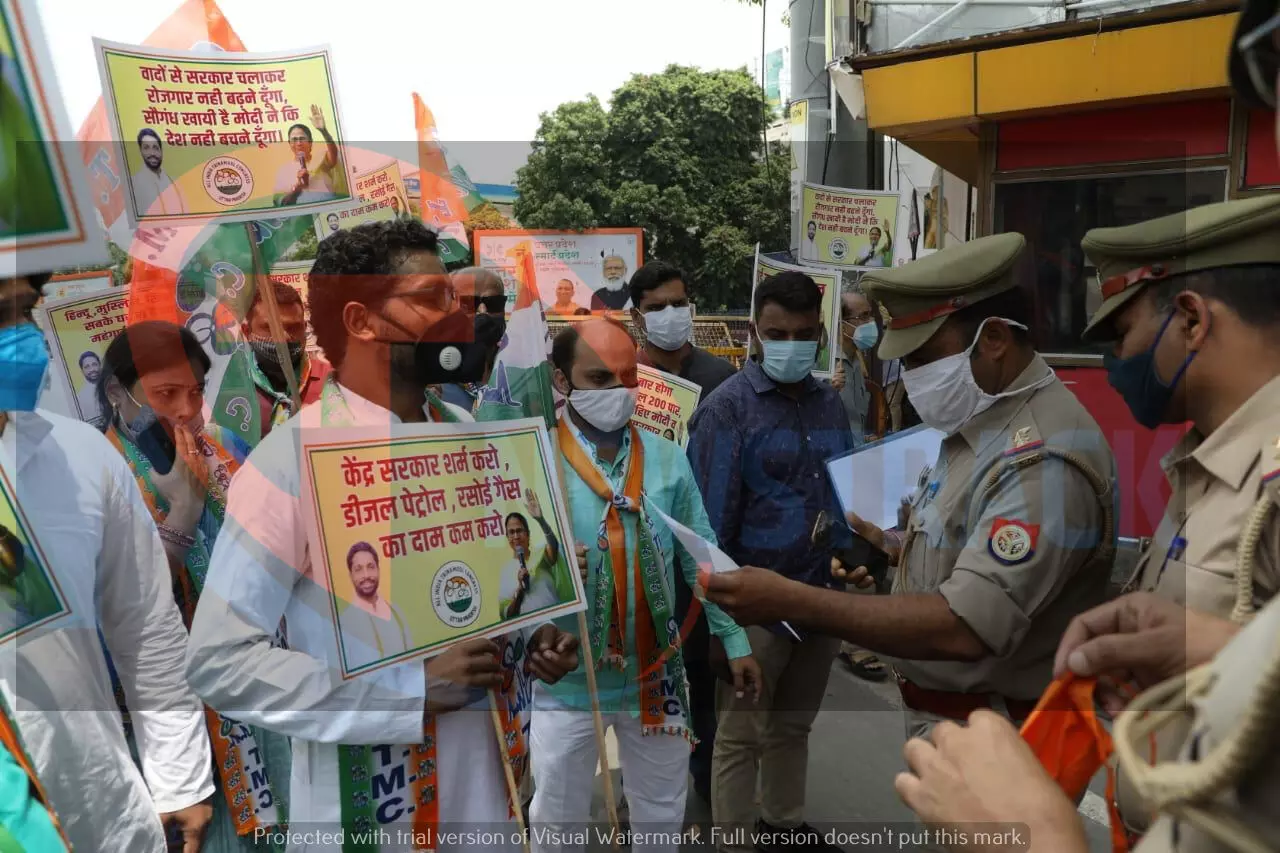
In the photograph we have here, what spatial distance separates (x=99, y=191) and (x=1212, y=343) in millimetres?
3671

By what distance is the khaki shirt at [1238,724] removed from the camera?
0.62 meters

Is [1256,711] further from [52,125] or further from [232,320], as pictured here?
[232,320]

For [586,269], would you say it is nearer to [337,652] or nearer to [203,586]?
[203,586]

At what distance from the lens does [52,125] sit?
152cm

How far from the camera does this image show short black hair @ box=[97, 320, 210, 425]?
10.5 feet

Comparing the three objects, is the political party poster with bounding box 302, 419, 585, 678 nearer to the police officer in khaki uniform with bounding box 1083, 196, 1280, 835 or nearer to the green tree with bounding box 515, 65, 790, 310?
the police officer in khaki uniform with bounding box 1083, 196, 1280, 835

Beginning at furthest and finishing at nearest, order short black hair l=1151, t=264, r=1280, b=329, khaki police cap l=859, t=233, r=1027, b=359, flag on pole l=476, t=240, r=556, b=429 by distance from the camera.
A: flag on pole l=476, t=240, r=556, b=429, khaki police cap l=859, t=233, r=1027, b=359, short black hair l=1151, t=264, r=1280, b=329

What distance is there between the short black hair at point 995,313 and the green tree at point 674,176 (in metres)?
21.8

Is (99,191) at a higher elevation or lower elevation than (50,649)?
higher

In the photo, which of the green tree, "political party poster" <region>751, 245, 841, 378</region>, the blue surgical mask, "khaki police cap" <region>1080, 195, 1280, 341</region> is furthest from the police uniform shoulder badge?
the green tree

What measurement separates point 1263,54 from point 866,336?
5.43 m

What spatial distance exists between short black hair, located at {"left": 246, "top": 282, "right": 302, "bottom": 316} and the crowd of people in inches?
45.7

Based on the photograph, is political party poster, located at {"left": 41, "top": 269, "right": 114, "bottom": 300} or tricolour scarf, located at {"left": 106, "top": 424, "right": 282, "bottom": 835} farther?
political party poster, located at {"left": 41, "top": 269, "right": 114, "bottom": 300}

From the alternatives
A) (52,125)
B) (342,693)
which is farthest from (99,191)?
(342,693)
